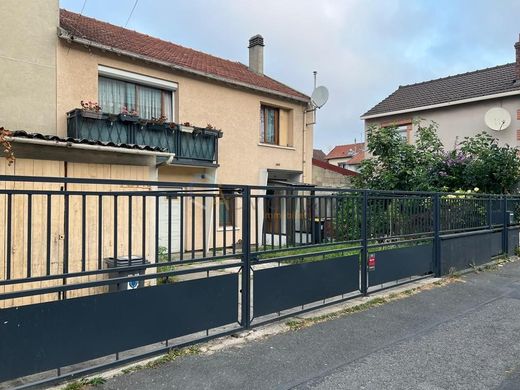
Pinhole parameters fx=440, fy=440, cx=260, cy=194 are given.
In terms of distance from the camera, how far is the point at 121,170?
23.4 ft

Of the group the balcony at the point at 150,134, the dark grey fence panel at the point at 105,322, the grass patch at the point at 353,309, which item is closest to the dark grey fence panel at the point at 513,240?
the grass patch at the point at 353,309

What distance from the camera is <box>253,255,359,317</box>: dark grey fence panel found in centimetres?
513

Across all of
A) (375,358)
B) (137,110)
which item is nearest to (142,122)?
(137,110)

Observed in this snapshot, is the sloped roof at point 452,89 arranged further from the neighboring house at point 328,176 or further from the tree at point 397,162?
the neighboring house at point 328,176

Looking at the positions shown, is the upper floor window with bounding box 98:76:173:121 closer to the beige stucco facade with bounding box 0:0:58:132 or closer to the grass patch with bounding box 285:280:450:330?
the beige stucco facade with bounding box 0:0:58:132

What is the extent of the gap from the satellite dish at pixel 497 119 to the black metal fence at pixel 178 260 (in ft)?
31.1

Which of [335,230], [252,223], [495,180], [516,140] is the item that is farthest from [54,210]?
[516,140]

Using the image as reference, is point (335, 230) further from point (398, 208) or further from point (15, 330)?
point (15, 330)

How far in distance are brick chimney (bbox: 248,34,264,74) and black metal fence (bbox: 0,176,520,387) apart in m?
10.7

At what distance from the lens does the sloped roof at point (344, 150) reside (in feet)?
209

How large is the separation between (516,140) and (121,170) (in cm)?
1486

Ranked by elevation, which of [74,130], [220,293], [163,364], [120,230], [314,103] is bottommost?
Answer: [163,364]

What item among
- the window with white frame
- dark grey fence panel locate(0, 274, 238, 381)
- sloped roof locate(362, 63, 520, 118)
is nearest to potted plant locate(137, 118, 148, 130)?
the window with white frame

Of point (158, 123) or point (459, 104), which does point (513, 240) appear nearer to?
point (459, 104)
